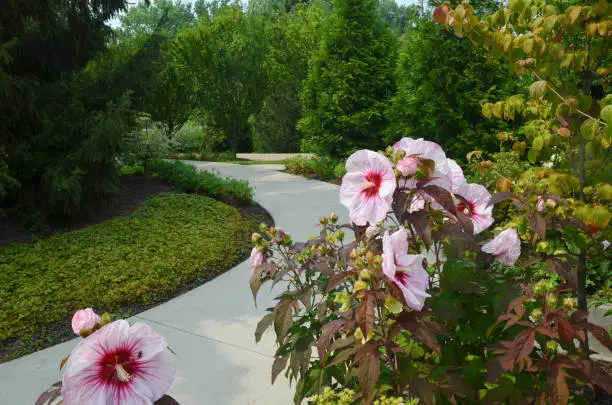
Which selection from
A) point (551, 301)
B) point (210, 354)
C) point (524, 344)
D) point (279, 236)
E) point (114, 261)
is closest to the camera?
point (524, 344)

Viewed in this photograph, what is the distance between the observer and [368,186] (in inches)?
60.9

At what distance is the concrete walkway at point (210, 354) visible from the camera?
2.88m

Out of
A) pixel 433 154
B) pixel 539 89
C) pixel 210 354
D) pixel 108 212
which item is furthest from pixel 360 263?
Answer: pixel 108 212

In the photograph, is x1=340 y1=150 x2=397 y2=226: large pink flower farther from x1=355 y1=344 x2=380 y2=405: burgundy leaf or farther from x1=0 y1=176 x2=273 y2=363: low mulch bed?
x1=0 y1=176 x2=273 y2=363: low mulch bed

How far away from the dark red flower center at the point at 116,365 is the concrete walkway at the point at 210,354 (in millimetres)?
1686

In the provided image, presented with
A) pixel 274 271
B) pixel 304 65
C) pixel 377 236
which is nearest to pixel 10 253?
pixel 274 271

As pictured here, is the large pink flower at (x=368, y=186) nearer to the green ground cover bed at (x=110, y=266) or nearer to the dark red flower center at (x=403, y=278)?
the dark red flower center at (x=403, y=278)

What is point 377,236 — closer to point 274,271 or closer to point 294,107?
point 274,271

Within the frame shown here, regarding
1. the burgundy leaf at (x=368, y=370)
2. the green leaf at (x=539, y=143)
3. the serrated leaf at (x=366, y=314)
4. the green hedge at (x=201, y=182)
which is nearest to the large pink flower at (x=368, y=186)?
the serrated leaf at (x=366, y=314)

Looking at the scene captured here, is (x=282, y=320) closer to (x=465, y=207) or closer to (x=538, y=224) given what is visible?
(x=465, y=207)

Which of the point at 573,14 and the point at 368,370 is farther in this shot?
the point at 573,14

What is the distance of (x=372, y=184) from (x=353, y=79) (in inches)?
377

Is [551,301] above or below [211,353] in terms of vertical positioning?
above

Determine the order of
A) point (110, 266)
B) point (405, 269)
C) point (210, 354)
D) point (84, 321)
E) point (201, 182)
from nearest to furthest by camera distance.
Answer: point (84, 321) → point (405, 269) → point (210, 354) → point (110, 266) → point (201, 182)
